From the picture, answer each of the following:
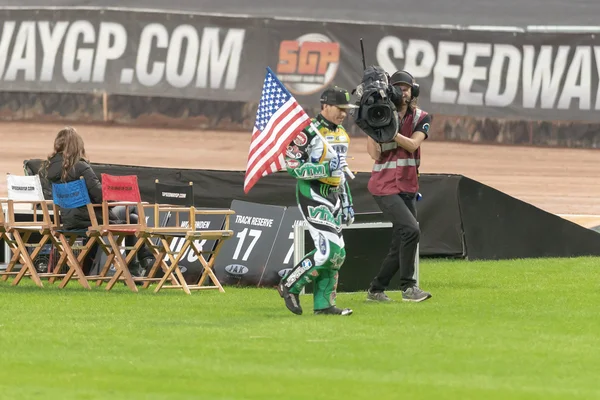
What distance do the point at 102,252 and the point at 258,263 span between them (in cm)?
188

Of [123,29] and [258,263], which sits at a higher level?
[123,29]

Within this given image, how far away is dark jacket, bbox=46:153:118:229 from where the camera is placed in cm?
1468

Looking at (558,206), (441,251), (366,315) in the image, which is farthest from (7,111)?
(366,315)

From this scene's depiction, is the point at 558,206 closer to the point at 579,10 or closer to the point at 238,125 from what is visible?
the point at 579,10

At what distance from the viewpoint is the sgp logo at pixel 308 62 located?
29250 mm

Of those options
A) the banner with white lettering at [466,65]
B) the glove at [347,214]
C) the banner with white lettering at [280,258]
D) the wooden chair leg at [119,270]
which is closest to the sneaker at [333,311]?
the glove at [347,214]

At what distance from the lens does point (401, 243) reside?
13047 mm

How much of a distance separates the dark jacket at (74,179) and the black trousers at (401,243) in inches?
124

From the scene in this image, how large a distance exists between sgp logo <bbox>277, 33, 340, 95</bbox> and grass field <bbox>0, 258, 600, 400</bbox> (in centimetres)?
1528

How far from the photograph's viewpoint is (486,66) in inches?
1136

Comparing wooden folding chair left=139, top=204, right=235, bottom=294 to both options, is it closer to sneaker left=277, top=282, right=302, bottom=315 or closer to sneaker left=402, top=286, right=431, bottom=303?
sneaker left=402, top=286, right=431, bottom=303

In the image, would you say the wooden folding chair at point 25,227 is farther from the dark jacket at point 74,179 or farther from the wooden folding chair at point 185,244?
the wooden folding chair at point 185,244

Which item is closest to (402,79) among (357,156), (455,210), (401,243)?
(401,243)

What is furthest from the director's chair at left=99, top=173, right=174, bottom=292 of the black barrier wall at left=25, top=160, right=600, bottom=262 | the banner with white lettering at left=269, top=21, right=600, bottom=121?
the banner with white lettering at left=269, top=21, right=600, bottom=121
